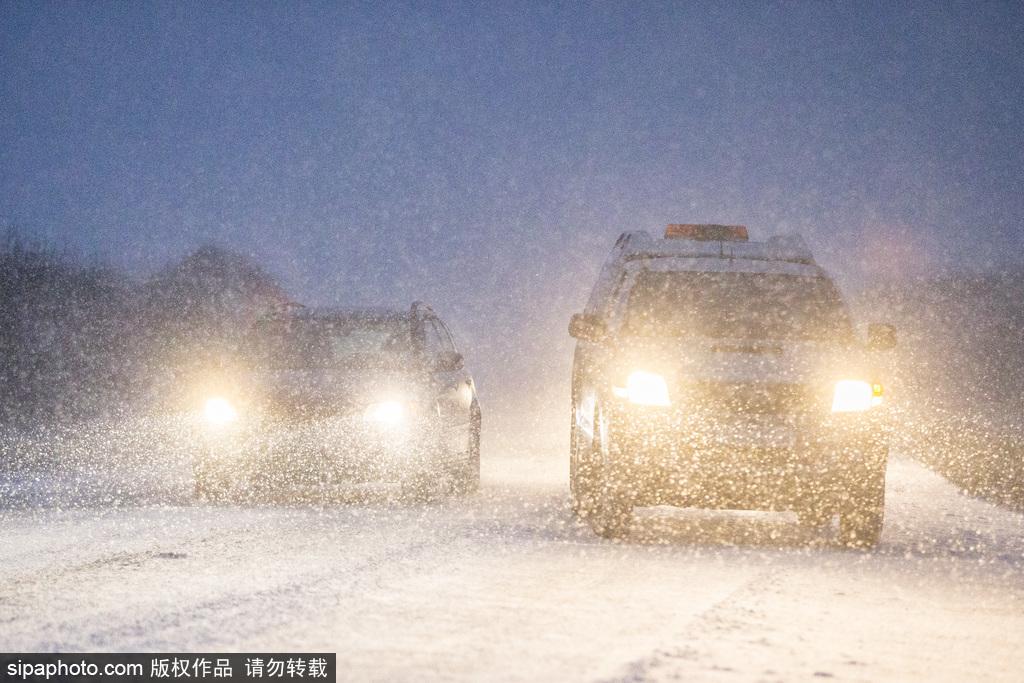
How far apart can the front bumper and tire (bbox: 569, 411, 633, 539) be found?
0.15 m

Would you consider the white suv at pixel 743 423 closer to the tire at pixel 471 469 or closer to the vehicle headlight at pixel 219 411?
the tire at pixel 471 469

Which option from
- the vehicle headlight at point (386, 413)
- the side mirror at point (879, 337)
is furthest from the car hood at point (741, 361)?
the vehicle headlight at point (386, 413)

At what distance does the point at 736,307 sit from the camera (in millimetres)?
10188

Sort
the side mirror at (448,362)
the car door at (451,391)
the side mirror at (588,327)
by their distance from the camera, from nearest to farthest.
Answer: the side mirror at (588,327)
the car door at (451,391)
the side mirror at (448,362)

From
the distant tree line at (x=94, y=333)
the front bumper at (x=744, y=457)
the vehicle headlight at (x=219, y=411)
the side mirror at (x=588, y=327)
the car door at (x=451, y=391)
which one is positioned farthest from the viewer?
the distant tree line at (x=94, y=333)

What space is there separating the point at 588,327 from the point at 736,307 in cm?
113

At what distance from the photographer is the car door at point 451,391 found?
480 inches

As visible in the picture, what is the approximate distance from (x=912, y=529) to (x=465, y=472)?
13.6 ft

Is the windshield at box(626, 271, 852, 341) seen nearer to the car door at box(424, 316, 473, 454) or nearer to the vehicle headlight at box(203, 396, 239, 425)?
the car door at box(424, 316, 473, 454)

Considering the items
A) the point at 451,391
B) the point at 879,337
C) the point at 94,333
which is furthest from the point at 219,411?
the point at 94,333

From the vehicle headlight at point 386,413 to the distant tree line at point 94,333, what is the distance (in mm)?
12529

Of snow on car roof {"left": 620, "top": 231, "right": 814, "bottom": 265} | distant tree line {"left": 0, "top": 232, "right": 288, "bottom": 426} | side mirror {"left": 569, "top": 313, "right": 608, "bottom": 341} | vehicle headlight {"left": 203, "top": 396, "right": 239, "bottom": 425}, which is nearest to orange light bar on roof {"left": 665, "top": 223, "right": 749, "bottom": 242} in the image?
snow on car roof {"left": 620, "top": 231, "right": 814, "bottom": 265}

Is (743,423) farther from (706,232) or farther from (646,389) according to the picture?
(706,232)

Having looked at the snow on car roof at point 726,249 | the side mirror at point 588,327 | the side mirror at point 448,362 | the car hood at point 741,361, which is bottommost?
the car hood at point 741,361
